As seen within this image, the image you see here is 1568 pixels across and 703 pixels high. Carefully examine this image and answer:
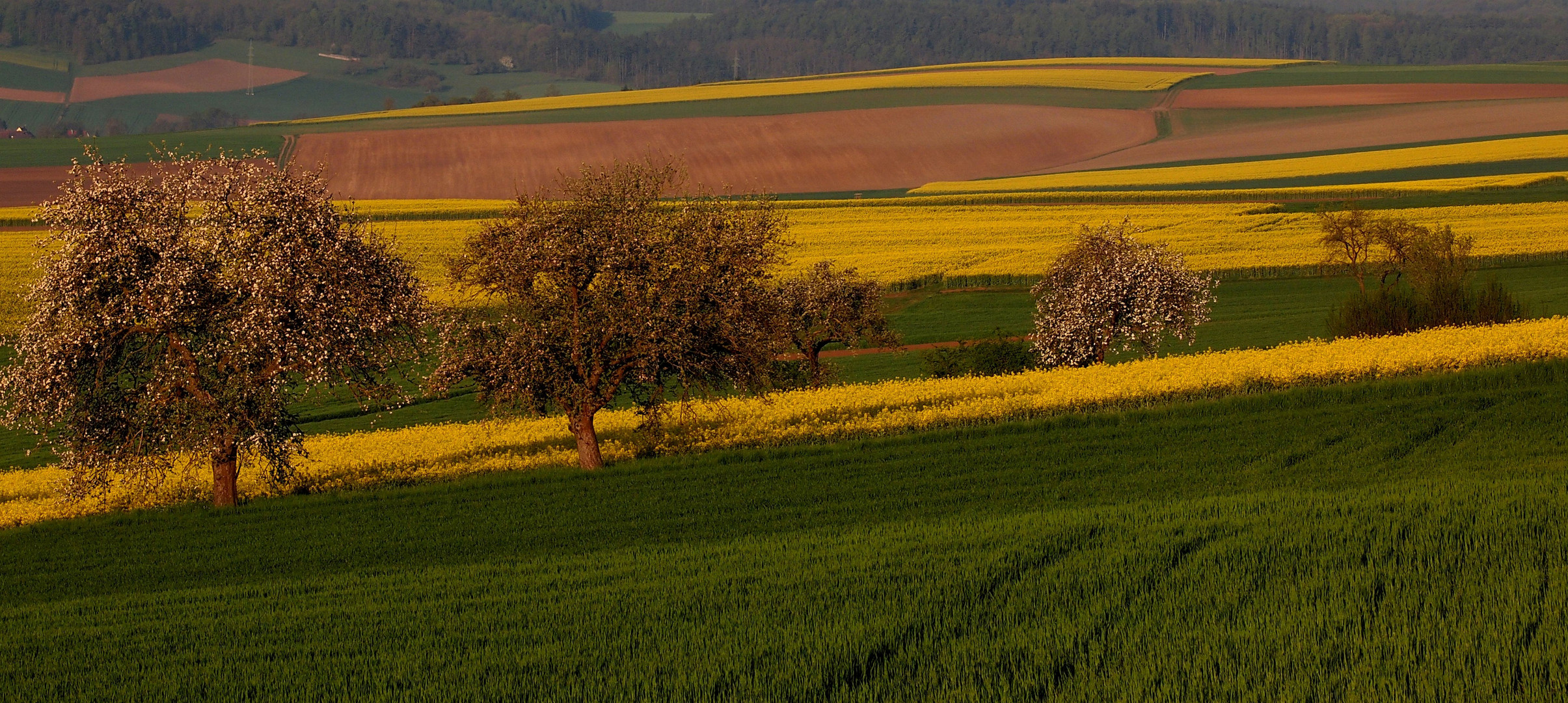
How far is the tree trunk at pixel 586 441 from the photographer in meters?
29.0

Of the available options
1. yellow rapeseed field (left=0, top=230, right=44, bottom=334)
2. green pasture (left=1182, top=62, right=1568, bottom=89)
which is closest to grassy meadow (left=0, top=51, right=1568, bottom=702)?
yellow rapeseed field (left=0, top=230, right=44, bottom=334)

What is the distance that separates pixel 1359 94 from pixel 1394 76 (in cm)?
2213

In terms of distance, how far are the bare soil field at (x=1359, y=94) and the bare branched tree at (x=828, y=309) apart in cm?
10480

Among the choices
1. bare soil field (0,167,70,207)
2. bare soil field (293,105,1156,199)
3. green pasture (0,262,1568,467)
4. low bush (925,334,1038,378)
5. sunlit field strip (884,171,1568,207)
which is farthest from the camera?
bare soil field (293,105,1156,199)

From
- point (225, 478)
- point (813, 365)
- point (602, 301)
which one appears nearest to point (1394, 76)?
point (813, 365)

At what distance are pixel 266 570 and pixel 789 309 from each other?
937 inches

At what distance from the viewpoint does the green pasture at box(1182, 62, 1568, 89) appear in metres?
150

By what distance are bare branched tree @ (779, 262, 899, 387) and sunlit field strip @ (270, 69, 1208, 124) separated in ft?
360

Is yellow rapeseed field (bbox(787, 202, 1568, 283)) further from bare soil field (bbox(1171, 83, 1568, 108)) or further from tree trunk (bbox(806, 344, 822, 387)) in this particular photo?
bare soil field (bbox(1171, 83, 1568, 108))

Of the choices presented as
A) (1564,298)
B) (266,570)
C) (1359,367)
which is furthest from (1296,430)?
(1564,298)

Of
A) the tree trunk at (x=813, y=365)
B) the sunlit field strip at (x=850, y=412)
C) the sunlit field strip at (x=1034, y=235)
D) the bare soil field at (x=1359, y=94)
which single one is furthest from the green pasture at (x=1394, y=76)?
the sunlit field strip at (x=850, y=412)

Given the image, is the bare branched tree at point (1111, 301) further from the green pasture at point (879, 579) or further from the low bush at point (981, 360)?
the green pasture at point (879, 579)

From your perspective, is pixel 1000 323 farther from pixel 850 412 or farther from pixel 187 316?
pixel 187 316

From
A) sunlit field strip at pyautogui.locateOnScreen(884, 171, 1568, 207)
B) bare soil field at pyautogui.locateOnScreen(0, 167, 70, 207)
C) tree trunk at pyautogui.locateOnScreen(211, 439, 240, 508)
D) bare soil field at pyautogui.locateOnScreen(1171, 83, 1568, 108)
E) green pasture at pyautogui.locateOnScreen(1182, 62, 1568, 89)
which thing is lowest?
tree trunk at pyautogui.locateOnScreen(211, 439, 240, 508)
